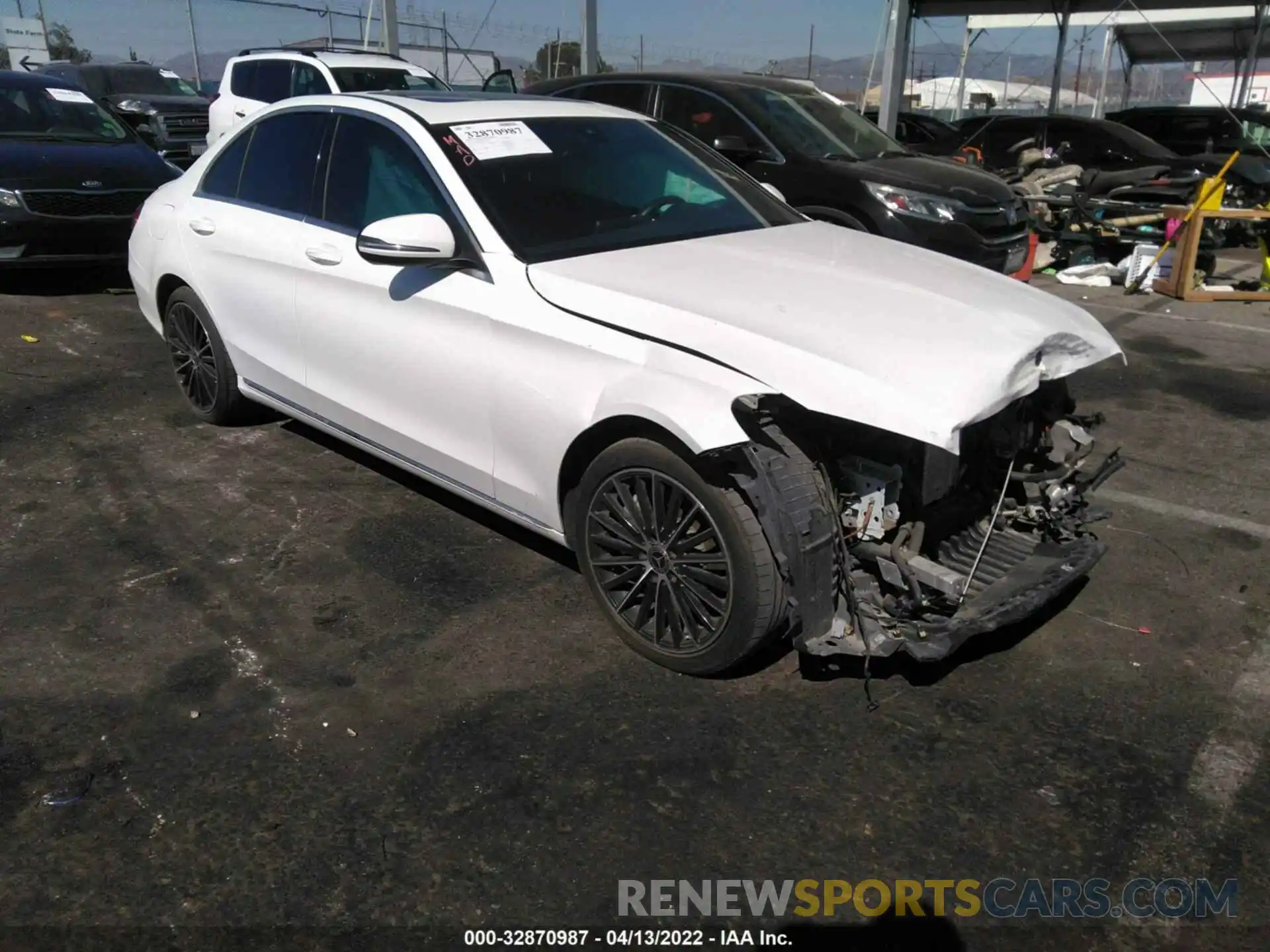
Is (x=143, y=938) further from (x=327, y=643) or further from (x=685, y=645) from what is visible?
(x=685, y=645)

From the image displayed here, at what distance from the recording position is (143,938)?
2270 millimetres

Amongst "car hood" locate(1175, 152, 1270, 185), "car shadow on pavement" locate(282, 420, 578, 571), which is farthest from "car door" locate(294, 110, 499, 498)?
"car hood" locate(1175, 152, 1270, 185)

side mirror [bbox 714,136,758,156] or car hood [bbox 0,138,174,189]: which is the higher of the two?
side mirror [bbox 714,136,758,156]

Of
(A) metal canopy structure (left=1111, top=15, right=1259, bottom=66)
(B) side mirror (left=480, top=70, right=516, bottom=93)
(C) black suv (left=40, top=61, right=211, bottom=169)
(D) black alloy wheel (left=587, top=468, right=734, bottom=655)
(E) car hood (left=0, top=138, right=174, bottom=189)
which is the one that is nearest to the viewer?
(D) black alloy wheel (left=587, top=468, right=734, bottom=655)

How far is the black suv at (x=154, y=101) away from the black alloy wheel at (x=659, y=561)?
11618 mm

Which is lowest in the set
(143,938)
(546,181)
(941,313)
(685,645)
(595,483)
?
(143,938)

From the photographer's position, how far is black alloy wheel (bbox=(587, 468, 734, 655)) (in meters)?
3.00

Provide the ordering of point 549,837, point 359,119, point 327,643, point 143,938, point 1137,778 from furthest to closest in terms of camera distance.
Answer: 1. point 359,119
2. point 327,643
3. point 1137,778
4. point 549,837
5. point 143,938

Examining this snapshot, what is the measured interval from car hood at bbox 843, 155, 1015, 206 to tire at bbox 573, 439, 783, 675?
5.26 metres

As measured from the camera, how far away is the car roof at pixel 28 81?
30.0 feet

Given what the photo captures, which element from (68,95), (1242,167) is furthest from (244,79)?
(1242,167)

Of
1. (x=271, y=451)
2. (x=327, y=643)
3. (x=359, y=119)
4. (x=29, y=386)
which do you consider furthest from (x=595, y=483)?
(x=29, y=386)

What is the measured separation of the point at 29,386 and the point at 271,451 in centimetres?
205

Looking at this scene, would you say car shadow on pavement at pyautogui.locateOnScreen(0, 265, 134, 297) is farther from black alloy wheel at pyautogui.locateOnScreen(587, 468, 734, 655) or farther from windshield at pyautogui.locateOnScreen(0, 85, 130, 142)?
black alloy wheel at pyautogui.locateOnScreen(587, 468, 734, 655)
